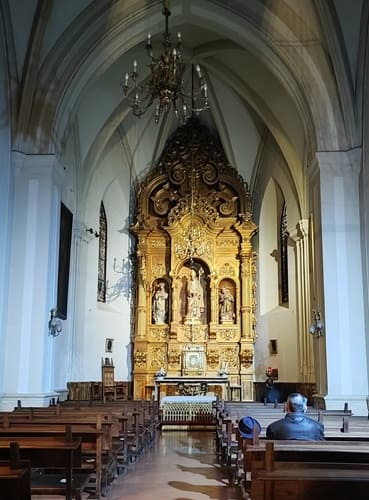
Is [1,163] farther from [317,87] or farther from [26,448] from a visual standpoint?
[26,448]

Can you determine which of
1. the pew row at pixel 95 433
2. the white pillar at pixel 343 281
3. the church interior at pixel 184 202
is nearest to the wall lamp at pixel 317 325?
the church interior at pixel 184 202

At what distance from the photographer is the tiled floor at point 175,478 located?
268 inches

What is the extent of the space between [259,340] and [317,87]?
9.07 m

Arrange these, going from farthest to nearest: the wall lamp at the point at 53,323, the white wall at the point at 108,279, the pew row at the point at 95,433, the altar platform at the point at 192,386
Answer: the white wall at the point at 108,279, the altar platform at the point at 192,386, the wall lamp at the point at 53,323, the pew row at the point at 95,433

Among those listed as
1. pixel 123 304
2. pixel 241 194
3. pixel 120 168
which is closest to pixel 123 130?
pixel 120 168

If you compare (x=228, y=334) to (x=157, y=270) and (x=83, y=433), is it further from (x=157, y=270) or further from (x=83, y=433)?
(x=83, y=433)

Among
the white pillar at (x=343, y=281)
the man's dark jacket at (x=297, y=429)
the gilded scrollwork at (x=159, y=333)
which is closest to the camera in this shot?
the man's dark jacket at (x=297, y=429)

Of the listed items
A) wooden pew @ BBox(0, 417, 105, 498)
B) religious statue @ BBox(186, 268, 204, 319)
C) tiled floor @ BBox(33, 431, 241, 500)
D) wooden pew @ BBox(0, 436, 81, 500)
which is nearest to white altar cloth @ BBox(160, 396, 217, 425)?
tiled floor @ BBox(33, 431, 241, 500)

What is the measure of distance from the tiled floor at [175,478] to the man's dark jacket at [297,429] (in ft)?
5.53

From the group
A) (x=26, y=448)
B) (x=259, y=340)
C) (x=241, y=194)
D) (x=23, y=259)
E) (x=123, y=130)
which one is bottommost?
(x=26, y=448)

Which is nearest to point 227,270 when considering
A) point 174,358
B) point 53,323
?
Answer: point 174,358

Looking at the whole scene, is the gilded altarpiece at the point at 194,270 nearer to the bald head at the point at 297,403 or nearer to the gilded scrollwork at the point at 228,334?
the gilded scrollwork at the point at 228,334

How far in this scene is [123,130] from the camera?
18875mm

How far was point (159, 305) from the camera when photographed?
1920 cm
